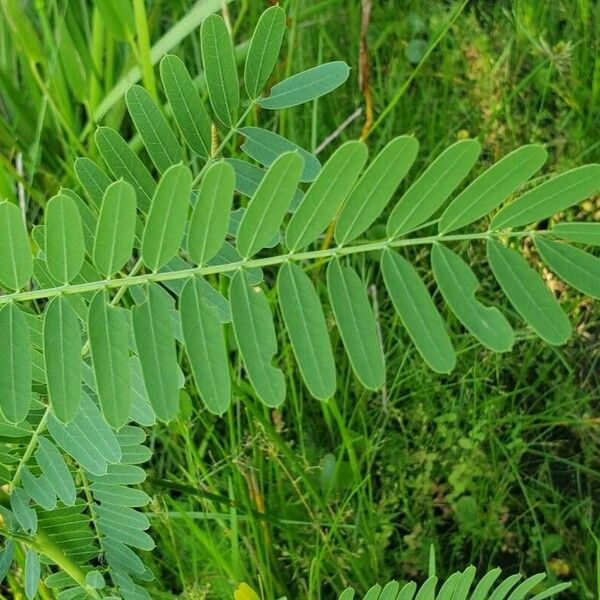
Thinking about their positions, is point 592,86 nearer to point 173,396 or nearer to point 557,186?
point 557,186

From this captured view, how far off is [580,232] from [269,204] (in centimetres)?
26

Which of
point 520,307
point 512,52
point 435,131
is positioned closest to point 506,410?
point 435,131

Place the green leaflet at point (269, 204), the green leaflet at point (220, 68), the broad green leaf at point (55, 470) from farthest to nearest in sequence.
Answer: the broad green leaf at point (55, 470) < the green leaflet at point (220, 68) < the green leaflet at point (269, 204)

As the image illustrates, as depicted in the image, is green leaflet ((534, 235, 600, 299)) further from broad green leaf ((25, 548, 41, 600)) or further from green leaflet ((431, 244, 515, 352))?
broad green leaf ((25, 548, 41, 600))

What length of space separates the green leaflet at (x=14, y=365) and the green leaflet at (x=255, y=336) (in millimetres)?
184

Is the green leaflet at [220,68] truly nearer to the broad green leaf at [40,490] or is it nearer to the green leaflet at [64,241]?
the green leaflet at [64,241]

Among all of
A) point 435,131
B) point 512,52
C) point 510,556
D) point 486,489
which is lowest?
point 510,556

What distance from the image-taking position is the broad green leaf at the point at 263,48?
83 centimetres

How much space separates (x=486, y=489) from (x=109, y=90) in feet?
3.75

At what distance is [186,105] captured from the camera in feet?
2.83

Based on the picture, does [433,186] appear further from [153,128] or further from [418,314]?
[153,128]

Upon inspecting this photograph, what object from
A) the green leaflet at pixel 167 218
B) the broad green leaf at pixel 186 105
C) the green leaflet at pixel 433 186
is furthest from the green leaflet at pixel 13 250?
the green leaflet at pixel 433 186

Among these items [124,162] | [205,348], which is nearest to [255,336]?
[205,348]

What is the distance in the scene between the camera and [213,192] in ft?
2.30
